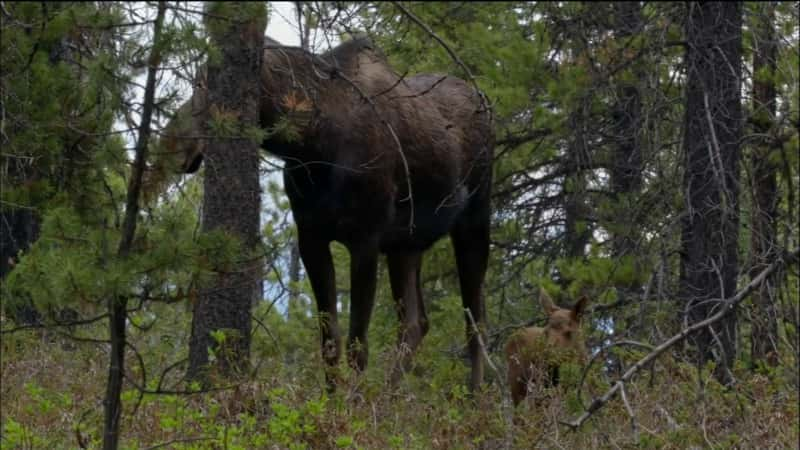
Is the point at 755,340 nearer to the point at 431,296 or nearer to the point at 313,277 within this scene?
the point at 313,277

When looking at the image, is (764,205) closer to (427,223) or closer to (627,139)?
(627,139)

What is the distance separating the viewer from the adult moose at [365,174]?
30.8 feet

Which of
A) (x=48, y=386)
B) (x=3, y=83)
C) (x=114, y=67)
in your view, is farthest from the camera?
(x=48, y=386)

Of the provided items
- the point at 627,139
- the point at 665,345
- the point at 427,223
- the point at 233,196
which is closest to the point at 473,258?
the point at 427,223

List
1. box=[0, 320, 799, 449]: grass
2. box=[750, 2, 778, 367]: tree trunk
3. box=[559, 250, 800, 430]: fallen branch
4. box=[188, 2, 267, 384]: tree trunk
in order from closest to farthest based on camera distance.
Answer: box=[559, 250, 800, 430]: fallen branch, box=[0, 320, 799, 449]: grass, box=[750, 2, 778, 367]: tree trunk, box=[188, 2, 267, 384]: tree trunk

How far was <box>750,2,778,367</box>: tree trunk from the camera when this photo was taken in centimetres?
775

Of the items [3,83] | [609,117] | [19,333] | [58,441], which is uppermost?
[609,117]

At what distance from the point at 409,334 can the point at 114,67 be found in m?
6.87

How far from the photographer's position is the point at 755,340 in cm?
846

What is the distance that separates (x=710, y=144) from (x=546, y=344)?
219 cm

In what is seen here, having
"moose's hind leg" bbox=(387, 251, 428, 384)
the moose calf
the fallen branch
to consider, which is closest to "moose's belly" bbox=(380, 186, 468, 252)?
"moose's hind leg" bbox=(387, 251, 428, 384)

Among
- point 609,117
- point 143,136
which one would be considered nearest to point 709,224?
point 609,117

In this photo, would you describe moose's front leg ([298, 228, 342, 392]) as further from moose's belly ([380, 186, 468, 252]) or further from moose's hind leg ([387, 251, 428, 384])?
moose's hind leg ([387, 251, 428, 384])

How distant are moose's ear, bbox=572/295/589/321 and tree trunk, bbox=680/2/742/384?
0.96 m
